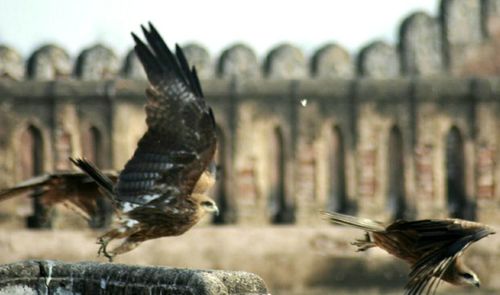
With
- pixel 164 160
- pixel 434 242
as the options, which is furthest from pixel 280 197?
pixel 434 242

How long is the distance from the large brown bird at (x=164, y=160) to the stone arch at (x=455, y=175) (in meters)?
11.9

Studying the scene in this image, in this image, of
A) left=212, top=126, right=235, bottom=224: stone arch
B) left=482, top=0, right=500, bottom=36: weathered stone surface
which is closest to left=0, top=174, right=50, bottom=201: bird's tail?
left=212, top=126, right=235, bottom=224: stone arch

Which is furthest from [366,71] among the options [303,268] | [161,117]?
[161,117]

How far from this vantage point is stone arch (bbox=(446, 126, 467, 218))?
87.7 feet

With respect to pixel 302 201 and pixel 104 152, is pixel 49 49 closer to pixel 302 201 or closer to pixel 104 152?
pixel 104 152

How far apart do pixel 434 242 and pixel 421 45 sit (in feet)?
44.2

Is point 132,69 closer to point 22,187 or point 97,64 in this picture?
point 97,64

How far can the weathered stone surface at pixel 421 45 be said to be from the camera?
26.4 metres

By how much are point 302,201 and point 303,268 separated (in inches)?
49.3

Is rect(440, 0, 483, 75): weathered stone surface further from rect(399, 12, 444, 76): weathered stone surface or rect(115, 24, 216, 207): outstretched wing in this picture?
rect(115, 24, 216, 207): outstretched wing

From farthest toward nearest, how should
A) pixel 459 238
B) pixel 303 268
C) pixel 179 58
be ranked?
pixel 303 268
pixel 179 58
pixel 459 238

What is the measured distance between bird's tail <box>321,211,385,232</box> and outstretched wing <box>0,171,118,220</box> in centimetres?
338

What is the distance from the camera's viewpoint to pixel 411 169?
88.3 ft

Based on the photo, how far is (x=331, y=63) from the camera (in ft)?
87.0
